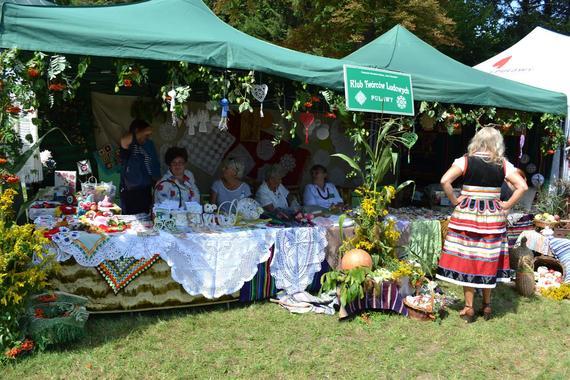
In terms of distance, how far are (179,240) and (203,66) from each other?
1390 mm

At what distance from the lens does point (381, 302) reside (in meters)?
3.97

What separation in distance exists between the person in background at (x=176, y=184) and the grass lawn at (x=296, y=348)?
3.70ft

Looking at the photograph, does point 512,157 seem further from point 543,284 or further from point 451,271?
point 451,271

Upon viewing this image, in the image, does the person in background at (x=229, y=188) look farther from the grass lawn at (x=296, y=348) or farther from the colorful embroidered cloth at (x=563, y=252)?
the colorful embroidered cloth at (x=563, y=252)

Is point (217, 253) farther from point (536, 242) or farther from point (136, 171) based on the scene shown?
point (536, 242)

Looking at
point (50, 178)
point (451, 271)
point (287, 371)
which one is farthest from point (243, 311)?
point (50, 178)

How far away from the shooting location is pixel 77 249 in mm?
3473

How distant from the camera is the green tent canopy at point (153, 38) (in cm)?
312

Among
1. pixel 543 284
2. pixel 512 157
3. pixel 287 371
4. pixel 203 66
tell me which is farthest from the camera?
pixel 512 157

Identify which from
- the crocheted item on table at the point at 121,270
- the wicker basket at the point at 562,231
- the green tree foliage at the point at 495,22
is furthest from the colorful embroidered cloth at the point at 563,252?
the green tree foliage at the point at 495,22

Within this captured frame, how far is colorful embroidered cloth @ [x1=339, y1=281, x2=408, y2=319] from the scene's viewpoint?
12.8ft

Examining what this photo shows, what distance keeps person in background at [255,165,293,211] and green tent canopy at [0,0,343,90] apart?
1.34 metres

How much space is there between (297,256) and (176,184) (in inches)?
53.1

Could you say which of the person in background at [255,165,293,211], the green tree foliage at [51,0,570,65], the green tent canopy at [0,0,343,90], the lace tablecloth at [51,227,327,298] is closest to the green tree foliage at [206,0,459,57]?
the green tree foliage at [51,0,570,65]
